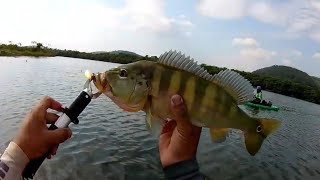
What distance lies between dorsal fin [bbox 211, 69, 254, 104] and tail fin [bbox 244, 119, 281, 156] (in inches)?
10.7

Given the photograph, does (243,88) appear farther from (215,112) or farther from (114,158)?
(114,158)

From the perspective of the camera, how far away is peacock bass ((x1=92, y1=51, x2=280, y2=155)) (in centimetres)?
305

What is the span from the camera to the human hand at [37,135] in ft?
8.32

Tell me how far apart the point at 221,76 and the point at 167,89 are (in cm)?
60

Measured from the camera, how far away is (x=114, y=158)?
1556cm

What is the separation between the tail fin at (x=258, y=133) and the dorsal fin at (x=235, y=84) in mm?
271

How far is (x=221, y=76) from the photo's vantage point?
3328 millimetres

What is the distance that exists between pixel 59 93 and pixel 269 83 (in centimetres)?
9423

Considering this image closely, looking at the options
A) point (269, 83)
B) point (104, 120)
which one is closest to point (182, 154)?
point (104, 120)

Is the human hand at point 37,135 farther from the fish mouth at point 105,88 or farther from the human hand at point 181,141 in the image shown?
the human hand at point 181,141

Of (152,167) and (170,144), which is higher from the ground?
(170,144)

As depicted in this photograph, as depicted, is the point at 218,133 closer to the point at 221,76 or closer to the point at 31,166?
the point at 221,76

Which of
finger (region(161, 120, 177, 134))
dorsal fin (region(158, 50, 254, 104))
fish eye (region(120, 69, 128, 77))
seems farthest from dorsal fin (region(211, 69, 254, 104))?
fish eye (region(120, 69, 128, 77))

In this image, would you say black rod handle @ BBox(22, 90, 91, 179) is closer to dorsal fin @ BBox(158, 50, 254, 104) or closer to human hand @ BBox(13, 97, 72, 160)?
human hand @ BBox(13, 97, 72, 160)
